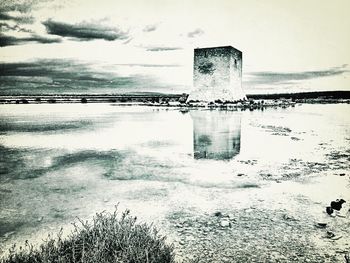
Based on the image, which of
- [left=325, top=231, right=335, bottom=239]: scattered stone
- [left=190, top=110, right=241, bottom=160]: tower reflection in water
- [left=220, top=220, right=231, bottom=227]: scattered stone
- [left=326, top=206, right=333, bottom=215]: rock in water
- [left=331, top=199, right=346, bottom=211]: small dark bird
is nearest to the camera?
[left=325, top=231, right=335, bottom=239]: scattered stone

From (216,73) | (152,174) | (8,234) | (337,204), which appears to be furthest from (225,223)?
(216,73)

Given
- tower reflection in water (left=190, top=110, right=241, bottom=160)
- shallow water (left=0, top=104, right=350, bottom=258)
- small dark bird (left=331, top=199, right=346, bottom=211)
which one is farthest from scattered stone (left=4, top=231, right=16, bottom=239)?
tower reflection in water (left=190, top=110, right=241, bottom=160)

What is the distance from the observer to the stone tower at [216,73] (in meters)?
23.8

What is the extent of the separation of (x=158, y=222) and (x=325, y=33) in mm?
5880

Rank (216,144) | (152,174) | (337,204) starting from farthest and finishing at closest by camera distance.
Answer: (216,144)
(152,174)
(337,204)

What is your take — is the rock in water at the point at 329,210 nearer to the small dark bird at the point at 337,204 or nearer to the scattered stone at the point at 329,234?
the small dark bird at the point at 337,204

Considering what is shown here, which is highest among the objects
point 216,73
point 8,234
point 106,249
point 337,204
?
point 216,73

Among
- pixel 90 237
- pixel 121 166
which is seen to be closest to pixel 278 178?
pixel 121 166

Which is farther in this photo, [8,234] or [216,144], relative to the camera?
[216,144]

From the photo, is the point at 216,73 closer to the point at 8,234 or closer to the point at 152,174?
the point at 152,174

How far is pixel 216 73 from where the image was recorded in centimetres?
2419

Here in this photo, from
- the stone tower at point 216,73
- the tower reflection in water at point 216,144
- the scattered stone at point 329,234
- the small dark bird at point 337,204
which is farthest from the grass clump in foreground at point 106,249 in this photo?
the stone tower at point 216,73

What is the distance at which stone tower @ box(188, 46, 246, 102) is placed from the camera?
938 inches

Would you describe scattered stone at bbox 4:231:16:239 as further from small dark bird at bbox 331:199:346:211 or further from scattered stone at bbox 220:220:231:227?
small dark bird at bbox 331:199:346:211
